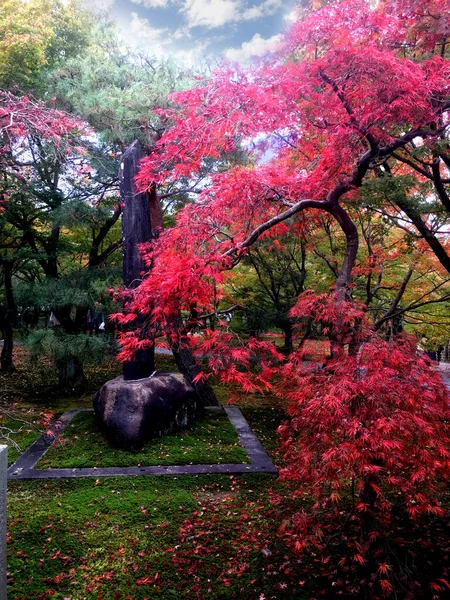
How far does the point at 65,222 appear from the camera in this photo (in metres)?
8.38

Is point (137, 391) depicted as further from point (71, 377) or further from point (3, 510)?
point (71, 377)

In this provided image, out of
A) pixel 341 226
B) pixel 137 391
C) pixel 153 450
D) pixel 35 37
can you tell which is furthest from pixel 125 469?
pixel 35 37

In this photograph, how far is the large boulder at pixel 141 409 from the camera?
6.38m

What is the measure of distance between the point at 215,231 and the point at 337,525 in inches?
141

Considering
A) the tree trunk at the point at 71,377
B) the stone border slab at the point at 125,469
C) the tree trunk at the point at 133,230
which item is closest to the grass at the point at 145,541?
the stone border slab at the point at 125,469

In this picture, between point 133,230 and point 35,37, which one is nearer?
point 35,37

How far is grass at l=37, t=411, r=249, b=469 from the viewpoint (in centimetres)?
597

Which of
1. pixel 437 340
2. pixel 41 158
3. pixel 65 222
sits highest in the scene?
pixel 41 158

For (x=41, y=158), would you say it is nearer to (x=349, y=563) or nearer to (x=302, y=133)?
(x=302, y=133)

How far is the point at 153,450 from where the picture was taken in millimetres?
6297

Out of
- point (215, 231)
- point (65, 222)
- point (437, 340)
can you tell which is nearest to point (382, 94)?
point (215, 231)

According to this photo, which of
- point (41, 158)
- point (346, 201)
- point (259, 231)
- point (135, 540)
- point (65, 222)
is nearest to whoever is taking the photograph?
point (135, 540)

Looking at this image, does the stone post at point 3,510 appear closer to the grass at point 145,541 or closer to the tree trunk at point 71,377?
the grass at point 145,541

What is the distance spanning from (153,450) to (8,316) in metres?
7.92
